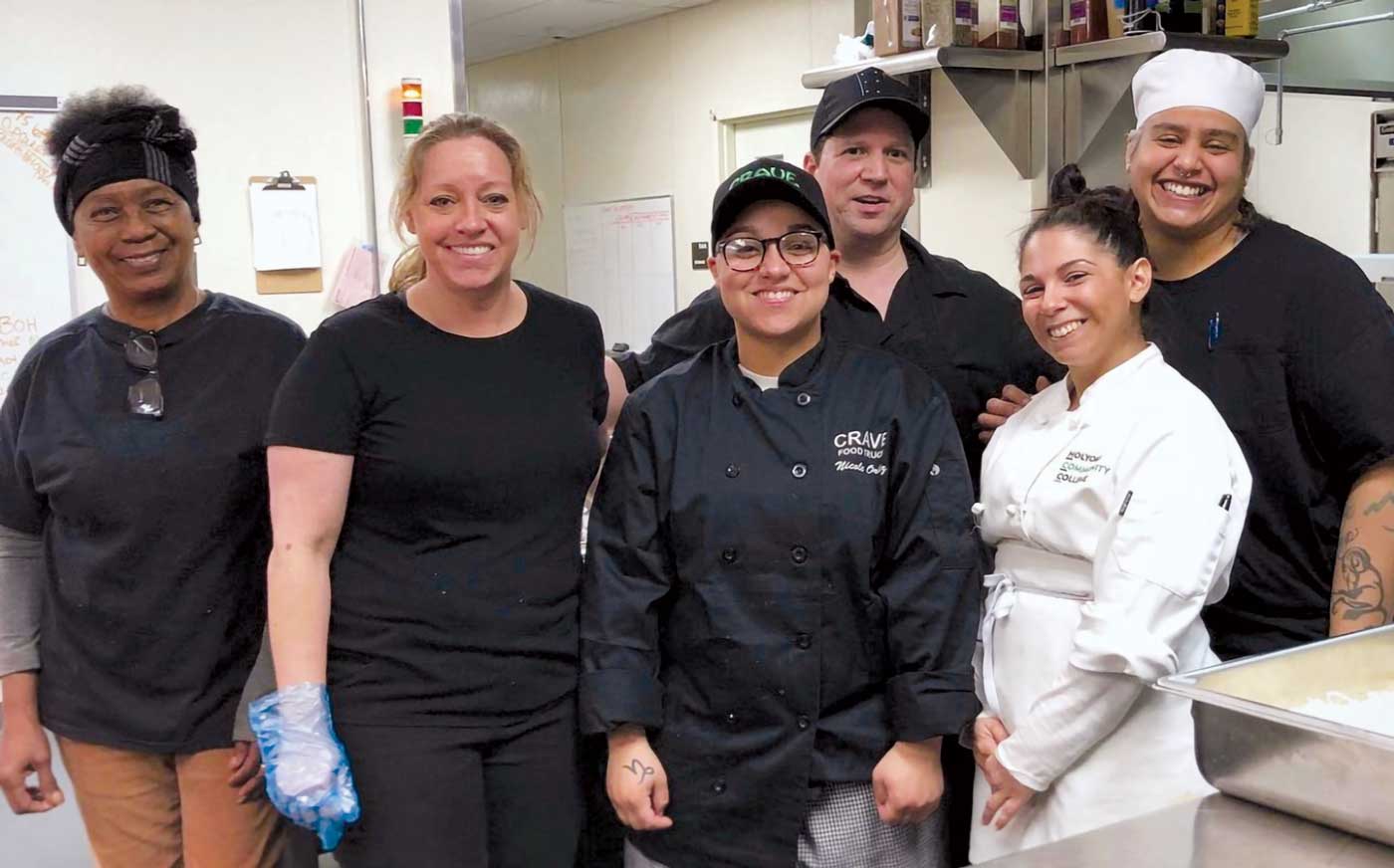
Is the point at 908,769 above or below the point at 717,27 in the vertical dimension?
below

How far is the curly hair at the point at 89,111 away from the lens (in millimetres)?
1702

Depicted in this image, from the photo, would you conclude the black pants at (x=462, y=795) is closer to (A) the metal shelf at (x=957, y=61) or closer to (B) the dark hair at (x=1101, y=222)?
(B) the dark hair at (x=1101, y=222)

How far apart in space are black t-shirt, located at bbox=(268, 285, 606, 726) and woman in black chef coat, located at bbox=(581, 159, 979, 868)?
0.30ft

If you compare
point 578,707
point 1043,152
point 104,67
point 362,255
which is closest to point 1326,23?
point 1043,152

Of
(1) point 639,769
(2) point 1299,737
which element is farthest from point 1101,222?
(1) point 639,769

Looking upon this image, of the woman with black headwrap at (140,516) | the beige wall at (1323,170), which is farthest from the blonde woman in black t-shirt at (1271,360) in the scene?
the beige wall at (1323,170)

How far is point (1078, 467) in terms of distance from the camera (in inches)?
59.0

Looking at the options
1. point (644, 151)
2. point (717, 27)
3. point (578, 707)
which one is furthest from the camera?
point (644, 151)

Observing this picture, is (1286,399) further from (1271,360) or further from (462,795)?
(462,795)

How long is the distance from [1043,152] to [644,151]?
2.80 m

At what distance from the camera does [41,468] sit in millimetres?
1692

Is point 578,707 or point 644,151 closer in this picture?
point 578,707

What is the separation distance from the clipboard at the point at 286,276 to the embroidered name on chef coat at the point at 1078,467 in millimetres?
2456

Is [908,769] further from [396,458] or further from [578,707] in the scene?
[396,458]
